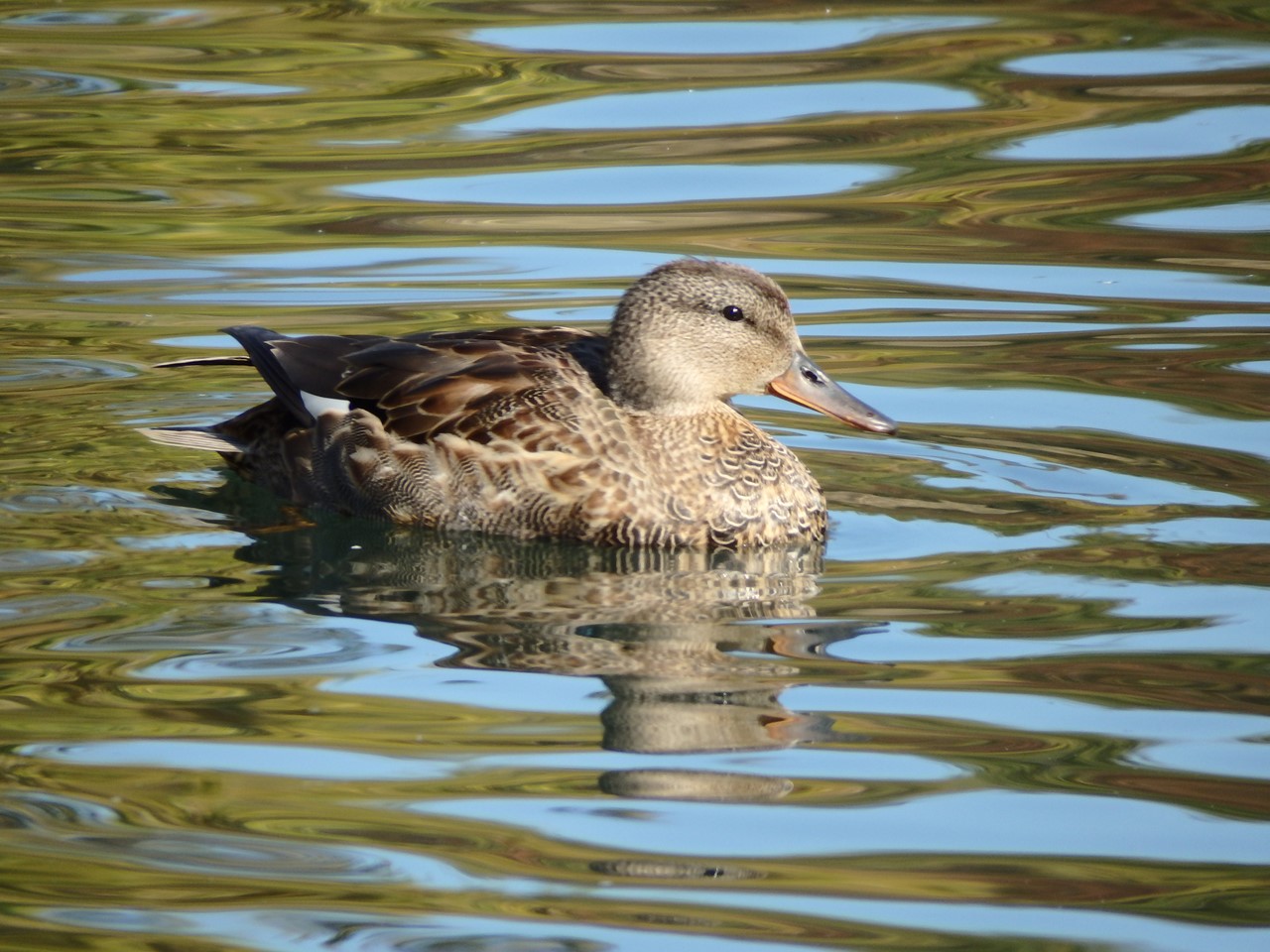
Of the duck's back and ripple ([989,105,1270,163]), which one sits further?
ripple ([989,105,1270,163])

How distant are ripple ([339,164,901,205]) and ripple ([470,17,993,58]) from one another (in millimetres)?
1905

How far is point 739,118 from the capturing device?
44.2 feet

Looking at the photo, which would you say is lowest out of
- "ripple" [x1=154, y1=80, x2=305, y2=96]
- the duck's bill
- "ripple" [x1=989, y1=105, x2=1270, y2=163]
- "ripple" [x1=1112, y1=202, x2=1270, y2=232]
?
the duck's bill

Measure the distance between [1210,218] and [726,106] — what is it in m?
3.19

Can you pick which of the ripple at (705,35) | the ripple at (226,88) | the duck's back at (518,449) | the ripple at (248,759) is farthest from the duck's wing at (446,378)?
the ripple at (705,35)

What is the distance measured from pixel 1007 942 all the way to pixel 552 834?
1091mm

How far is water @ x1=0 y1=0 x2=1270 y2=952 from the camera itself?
5016 millimetres

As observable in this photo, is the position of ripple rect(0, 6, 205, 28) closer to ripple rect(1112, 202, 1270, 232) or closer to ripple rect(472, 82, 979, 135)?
ripple rect(472, 82, 979, 135)

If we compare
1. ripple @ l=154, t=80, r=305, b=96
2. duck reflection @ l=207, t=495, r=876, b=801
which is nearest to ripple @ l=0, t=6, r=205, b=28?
ripple @ l=154, t=80, r=305, b=96

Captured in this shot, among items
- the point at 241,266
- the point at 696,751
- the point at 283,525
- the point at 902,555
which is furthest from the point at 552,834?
the point at 241,266

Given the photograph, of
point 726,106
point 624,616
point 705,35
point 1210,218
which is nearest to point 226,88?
point 726,106

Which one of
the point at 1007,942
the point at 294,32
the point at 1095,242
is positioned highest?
the point at 294,32

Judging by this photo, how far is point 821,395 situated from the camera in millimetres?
7918

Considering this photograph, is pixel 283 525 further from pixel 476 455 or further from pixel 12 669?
pixel 12 669
